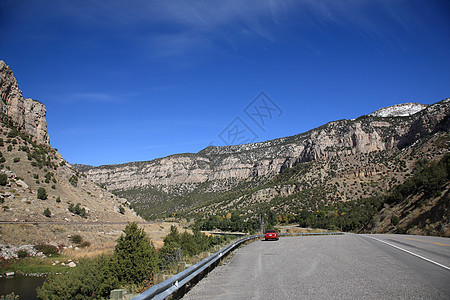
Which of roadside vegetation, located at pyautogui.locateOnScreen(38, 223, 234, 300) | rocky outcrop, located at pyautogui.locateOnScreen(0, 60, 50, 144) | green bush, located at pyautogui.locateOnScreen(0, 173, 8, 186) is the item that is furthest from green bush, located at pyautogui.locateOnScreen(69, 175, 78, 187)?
roadside vegetation, located at pyautogui.locateOnScreen(38, 223, 234, 300)

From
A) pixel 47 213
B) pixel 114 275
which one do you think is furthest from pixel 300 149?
pixel 114 275

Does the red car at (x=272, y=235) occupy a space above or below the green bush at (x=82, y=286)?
above

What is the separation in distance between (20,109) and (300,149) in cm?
12422

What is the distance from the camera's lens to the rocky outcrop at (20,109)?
52.8 metres

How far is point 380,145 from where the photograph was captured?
117 m

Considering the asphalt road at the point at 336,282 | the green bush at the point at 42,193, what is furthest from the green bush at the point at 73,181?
the asphalt road at the point at 336,282

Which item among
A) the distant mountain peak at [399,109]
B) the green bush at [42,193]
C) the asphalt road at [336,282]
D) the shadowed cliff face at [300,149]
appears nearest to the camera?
the asphalt road at [336,282]

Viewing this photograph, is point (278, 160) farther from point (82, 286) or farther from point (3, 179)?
point (82, 286)

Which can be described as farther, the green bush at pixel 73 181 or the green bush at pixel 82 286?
the green bush at pixel 73 181

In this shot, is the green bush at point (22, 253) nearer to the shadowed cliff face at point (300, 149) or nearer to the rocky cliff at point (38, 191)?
the rocky cliff at point (38, 191)

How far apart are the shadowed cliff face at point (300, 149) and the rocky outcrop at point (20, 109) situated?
9492 cm

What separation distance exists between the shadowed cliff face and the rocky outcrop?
94917 mm

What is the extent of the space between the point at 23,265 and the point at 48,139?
40452 millimetres

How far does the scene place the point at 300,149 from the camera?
15388 centimetres
